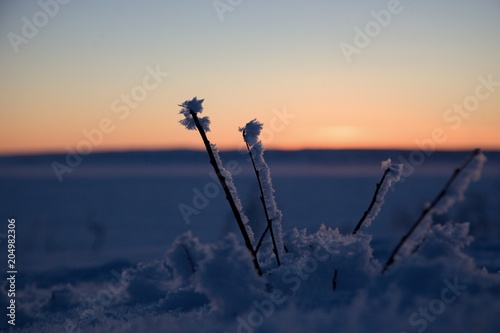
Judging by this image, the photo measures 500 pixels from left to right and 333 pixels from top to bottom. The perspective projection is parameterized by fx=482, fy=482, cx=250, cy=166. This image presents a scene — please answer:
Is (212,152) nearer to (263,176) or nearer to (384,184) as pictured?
(263,176)

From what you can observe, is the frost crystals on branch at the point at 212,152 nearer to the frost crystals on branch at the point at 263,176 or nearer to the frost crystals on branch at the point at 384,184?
the frost crystals on branch at the point at 263,176

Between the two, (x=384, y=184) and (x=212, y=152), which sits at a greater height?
(x=212, y=152)

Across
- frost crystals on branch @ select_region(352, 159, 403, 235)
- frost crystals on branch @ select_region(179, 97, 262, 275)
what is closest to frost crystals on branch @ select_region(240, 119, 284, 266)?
frost crystals on branch @ select_region(179, 97, 262, 275)

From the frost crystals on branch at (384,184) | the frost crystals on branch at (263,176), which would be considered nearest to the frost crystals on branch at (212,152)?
the frost crystals on branch at (263,176)

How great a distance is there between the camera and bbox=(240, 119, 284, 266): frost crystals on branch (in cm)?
175

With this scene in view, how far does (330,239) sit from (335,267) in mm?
194

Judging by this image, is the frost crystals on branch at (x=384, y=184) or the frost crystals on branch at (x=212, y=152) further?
the frost crystals on branch at (x=384, y=184)

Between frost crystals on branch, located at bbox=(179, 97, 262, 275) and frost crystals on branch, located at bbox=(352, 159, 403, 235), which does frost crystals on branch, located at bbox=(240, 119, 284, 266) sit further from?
frost crystals on branch, located at bbox=(352, 159, 403, 235)

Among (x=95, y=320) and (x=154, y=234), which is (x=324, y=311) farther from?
(x=154, y=234)

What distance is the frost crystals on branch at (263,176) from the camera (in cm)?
175

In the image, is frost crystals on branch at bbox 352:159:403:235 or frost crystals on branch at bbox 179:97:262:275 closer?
frost crystals on branch at bbox 179:97:262:275

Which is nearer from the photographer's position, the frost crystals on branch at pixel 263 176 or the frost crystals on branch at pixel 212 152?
the frost crystals on branch at pixel 212 152

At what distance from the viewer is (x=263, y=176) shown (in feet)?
5.90

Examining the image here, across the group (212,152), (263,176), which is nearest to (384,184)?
(263,176)
